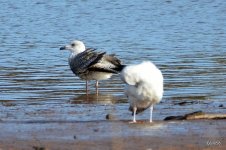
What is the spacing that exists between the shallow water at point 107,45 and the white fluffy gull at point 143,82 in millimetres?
2253

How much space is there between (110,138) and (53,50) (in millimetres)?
12609

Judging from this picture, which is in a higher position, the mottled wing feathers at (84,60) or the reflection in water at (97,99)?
the mottled wing feathers at (84,60)

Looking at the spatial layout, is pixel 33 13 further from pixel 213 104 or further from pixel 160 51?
pixel 213 104

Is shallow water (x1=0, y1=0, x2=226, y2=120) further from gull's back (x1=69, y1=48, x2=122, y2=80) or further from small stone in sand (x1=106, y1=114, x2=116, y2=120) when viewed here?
small stone in sand (x1=106, y1=114, x2=116, y2=120)

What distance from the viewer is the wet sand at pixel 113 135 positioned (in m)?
9.22

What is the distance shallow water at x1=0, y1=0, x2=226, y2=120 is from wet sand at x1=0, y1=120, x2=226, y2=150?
6.55ft

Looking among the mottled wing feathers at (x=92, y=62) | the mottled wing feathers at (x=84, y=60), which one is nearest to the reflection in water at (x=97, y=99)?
the mottled wing feathers at (x=92, y=62)

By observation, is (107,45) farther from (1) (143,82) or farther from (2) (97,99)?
(1) (143,82)

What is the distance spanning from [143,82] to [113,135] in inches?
41.6

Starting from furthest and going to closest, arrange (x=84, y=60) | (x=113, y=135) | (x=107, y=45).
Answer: (x=107, y=45) → (x=84, y=60) → (x=113, y=135)

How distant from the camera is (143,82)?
10680mm

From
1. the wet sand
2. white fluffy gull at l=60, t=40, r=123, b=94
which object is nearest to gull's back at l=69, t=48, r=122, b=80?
white fluffy gull at l=60, t=40, r=123, b=94

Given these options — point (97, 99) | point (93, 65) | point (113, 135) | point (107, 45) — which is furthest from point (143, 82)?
point (107, 45)

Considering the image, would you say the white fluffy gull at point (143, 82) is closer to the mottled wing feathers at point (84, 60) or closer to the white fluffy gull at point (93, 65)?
the white fluffy gull at point (93, 65)
